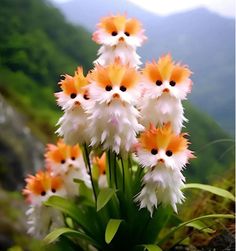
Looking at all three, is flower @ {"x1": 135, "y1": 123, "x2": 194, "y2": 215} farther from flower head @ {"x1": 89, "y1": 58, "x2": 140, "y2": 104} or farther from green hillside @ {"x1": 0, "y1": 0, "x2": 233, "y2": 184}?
green hillside @ {"x1": 0, "y1": 0, "x2": 233, "y2": 184}

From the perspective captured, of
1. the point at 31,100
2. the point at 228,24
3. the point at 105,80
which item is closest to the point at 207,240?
the point at 105,80

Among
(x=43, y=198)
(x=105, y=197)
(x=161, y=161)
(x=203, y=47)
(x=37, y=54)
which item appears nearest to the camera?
(x=161, y=161)

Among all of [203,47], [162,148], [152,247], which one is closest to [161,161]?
[162,148]

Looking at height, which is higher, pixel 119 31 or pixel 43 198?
pixel 119 31

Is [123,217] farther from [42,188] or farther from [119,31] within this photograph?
[119,31]

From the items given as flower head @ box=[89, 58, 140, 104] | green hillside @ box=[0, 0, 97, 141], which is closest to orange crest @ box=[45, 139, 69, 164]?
flower head @ box=[89, 58, 140, 104]

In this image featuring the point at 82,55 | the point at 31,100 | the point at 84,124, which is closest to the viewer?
the point at 84,124

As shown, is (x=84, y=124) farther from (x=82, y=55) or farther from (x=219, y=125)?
(x=82, y=55)
